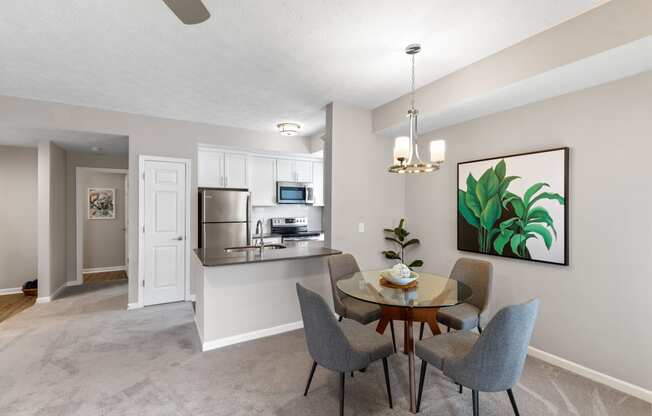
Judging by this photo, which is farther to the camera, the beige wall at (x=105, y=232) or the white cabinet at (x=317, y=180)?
the beige wall at (x=105, y=232)

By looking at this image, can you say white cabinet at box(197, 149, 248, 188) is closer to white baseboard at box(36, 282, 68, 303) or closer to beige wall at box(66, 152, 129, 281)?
beige wall at box(66, 152, 129, 281)

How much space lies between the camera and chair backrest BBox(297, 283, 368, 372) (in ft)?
5.78

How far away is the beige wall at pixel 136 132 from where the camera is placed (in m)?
3.48

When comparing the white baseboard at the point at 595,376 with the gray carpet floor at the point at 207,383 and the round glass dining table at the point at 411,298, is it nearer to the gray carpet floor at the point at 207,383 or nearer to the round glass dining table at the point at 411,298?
the gray carpet floor at the point at 207,383

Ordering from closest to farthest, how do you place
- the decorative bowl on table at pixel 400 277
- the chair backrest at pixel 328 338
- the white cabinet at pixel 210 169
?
the chair backrest at pixel 328 338
the decorative bowl on table at pixel 400 277
the white cabinet at pixel 210 169

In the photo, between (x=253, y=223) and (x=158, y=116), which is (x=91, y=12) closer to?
(x=158, y=116)

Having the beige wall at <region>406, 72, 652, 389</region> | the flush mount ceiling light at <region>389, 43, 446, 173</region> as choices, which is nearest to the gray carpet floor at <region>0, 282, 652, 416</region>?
the beige wall at <region>406, 72, 652, 389</region>

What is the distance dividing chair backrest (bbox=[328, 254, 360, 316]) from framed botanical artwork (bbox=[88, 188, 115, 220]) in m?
5.81

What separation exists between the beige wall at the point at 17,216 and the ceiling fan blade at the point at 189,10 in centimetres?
536

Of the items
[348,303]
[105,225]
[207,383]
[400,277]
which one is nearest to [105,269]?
[105,225]

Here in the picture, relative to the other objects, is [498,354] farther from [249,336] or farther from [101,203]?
[101,203]

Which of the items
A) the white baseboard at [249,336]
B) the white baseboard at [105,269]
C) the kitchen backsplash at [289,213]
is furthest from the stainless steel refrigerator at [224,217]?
the white baseboard at [105,269]

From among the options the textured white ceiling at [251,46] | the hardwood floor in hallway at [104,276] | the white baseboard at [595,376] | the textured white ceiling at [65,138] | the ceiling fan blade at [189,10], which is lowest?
the hardwood floor in hallway at [104,276]


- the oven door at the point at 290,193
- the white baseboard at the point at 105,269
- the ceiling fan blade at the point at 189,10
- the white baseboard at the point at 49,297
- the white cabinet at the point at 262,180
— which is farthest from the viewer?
the white baseboard at the point at 105,269
